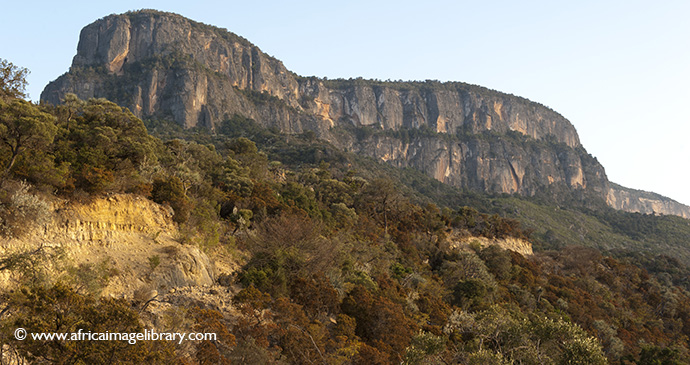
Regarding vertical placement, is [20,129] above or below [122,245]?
above

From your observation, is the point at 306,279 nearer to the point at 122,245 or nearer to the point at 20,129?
the point at 122,245

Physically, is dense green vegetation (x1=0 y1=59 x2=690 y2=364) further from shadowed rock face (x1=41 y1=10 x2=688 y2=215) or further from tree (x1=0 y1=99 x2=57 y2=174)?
shadowed rock face (x1=41 y1=10 x2=688 y2=215)

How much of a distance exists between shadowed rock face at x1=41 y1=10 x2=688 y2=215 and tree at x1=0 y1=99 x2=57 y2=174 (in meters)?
98.2

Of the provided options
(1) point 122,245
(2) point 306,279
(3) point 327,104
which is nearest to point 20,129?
(1) point 122,245

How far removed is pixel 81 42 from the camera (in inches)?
5187

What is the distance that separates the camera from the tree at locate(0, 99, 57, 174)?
1597 centimetres

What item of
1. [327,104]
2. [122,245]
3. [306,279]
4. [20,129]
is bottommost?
[306,279]

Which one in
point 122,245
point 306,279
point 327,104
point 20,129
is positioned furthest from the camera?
point 327,104

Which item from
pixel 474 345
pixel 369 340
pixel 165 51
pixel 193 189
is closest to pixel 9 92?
pixel 193 189

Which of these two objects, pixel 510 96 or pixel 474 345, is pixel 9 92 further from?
pixel 510 96

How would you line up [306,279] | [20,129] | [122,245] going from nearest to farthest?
1. [20,129]
2. [122,245]
3. [306,279]

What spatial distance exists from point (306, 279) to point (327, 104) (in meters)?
151

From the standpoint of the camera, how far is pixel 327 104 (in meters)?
168

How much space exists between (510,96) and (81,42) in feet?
531
